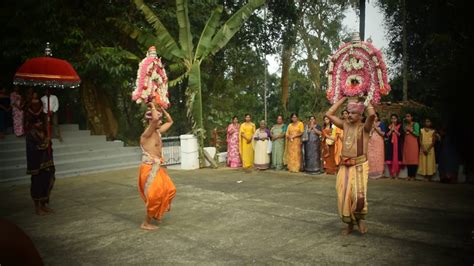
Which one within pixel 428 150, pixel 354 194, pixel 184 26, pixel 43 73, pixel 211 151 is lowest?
pixel 354 194

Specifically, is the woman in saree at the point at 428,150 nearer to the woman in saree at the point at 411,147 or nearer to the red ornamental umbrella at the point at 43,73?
the woman in saree at the point at 411,147

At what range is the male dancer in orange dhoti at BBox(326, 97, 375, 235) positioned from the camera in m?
5.38

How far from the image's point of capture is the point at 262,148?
12141mm

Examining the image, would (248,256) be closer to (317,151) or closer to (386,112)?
(317,151)

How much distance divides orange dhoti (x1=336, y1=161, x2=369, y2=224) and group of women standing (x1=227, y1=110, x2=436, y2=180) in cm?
362

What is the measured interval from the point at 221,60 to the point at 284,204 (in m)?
10.5

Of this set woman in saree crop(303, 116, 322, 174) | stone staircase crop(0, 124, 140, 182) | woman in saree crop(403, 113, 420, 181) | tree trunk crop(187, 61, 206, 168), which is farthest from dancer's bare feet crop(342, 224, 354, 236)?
stone staircase crop(0, 124, 140, 182)

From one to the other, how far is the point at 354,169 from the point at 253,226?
1727 mm

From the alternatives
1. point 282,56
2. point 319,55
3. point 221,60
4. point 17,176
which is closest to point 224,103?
point 221,60

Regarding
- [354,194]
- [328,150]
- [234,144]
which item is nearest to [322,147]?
[328,150]

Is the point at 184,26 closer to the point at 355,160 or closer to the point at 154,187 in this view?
the point at 154,187

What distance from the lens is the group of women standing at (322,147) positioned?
9.81 m

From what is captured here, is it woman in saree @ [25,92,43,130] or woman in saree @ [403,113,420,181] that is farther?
woman in saree @ [403,113,420,181]

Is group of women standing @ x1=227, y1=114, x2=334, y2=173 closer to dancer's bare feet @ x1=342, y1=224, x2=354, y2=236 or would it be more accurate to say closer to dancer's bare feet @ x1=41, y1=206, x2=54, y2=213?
dancer's bare feet @ x1=342, y1=224, x2=354, y2=236
